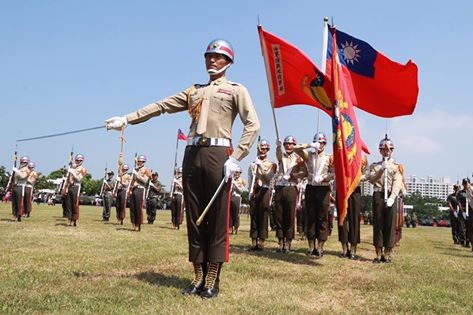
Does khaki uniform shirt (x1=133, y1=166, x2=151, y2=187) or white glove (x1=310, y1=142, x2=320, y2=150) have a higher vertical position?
white glove (x1=310, y1=142, x2=320, y2=150)

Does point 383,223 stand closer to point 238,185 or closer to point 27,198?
point 238,185

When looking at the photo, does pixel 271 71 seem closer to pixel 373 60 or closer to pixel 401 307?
pixel 373 60

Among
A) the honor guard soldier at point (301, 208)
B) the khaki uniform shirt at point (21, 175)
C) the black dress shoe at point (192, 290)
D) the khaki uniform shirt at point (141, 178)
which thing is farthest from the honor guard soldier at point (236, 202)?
the black dress shoe at point (192, 290)

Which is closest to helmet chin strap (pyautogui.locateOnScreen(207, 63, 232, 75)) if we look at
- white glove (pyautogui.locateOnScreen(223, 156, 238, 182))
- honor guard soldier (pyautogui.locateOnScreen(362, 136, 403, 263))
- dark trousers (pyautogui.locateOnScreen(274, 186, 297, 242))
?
white glove (pyautogui.locateOnScreen(223, 156, 238, 182))

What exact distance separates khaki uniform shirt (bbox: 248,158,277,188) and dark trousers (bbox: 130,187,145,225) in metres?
5.79

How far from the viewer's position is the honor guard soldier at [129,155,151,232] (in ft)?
54.5

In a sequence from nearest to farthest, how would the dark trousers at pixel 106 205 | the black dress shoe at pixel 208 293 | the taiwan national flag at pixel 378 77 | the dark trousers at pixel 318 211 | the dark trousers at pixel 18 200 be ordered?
1. the black dress shoe at pixel 208 293
2. the taiwan national flag at pixel 378 77
3. the dark trousers at pixel 318 211
4. the dark trousers at pixel 18 200
5. the dark trousers at pixel 106 205

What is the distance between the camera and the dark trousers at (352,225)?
10.9m

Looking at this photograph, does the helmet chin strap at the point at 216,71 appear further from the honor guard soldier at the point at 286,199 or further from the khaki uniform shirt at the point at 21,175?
the khaki uniform shirt at the point at 21,175

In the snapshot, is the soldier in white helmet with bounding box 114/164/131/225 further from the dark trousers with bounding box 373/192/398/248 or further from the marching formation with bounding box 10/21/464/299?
the dark trousers with bounding box 373/192/398/248

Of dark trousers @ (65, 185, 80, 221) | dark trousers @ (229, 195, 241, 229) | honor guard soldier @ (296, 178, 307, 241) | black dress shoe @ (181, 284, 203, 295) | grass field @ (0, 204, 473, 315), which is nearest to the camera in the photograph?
grass field @ (0, 204, 473, 315)

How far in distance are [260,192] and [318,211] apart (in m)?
1.94

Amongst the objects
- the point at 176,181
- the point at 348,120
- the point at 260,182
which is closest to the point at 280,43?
the point at 348,120

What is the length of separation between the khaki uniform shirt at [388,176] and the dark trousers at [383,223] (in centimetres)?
21
